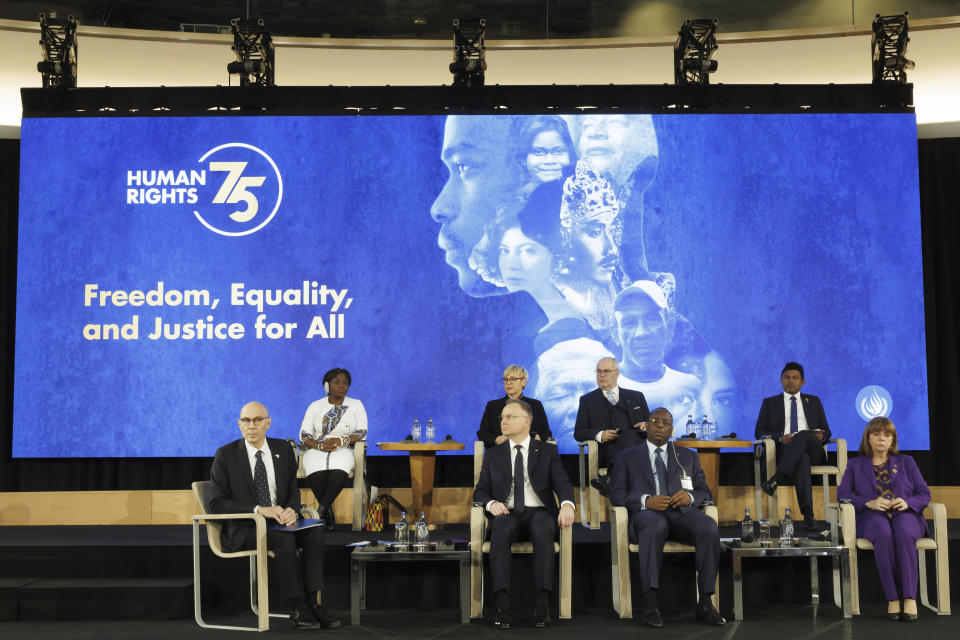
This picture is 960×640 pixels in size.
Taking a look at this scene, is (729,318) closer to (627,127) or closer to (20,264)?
(627,127)

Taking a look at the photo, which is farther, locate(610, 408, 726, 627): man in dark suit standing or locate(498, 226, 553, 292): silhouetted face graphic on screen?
locate(498, 226, 553, 292): silhouetted face graphic on screen

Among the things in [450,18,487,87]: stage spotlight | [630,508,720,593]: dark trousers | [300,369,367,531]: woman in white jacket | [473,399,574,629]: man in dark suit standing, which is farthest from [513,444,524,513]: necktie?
[450,18,487,87]: stage spotlight

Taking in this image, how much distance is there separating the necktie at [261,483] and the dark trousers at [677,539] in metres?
1.96

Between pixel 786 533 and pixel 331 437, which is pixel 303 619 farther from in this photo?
pixel 786 533

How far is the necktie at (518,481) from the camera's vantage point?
539cm

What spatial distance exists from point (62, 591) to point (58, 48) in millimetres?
4313

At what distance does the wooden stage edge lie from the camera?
7.36m

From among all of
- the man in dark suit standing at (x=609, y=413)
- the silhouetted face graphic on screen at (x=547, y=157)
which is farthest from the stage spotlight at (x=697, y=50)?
the man in dark suit standing at (x=609, y=413)

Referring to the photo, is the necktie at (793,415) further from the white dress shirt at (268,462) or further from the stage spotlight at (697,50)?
the white dress shirt at (268,462)

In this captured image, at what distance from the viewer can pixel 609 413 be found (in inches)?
266

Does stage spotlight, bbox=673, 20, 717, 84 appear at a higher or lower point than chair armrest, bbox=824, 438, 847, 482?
higher

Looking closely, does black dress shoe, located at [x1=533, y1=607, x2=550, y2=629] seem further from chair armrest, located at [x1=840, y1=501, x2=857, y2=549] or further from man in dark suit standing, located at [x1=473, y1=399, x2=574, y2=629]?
chair armrest, located at [x1=840, y1=501, x2=857, y2=549]

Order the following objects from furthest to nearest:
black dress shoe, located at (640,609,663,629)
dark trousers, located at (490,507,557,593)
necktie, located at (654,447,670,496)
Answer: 1. necktie, located at (654,447,670,496)
2. dark trousers, located at (490,507,557,593)
3. black dress shoe, located at (640,609,663,629)

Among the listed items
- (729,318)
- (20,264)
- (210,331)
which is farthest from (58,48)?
(729,318)
